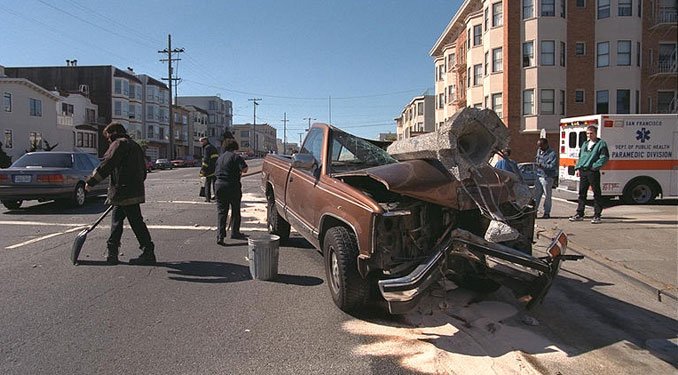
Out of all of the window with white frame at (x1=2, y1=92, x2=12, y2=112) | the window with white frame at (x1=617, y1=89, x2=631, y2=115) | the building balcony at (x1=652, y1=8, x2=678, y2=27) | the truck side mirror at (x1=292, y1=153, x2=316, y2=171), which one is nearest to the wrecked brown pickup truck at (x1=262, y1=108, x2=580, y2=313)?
the truck side mirror at (x1=292, y1=153, x2=316, y2=171)

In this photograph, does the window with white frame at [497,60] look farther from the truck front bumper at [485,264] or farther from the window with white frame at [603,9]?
the truck front bumper at [485,264]

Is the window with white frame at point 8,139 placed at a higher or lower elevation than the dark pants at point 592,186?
higher

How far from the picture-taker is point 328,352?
161 inches

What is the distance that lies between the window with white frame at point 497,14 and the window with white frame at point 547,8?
8.35 feet

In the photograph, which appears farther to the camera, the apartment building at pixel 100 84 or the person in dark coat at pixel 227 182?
the apartment building at pixel 100 84

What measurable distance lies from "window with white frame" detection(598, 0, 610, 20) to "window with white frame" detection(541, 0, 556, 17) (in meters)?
3.03

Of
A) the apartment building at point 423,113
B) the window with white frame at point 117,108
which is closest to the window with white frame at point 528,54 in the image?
the apartment building at point 423,113

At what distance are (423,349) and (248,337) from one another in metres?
1.45

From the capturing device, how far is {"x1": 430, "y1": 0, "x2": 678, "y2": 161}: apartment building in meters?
33.2

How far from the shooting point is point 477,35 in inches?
1547

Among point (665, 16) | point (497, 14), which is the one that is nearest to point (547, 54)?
point (497, 14)

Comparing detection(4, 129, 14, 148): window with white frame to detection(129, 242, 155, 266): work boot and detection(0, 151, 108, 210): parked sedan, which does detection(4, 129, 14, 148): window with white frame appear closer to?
detection(0, 151, 108, 210): parked sedan

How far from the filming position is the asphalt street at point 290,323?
3891mm

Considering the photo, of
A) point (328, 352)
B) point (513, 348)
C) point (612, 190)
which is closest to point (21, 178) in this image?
point (328, 352)
